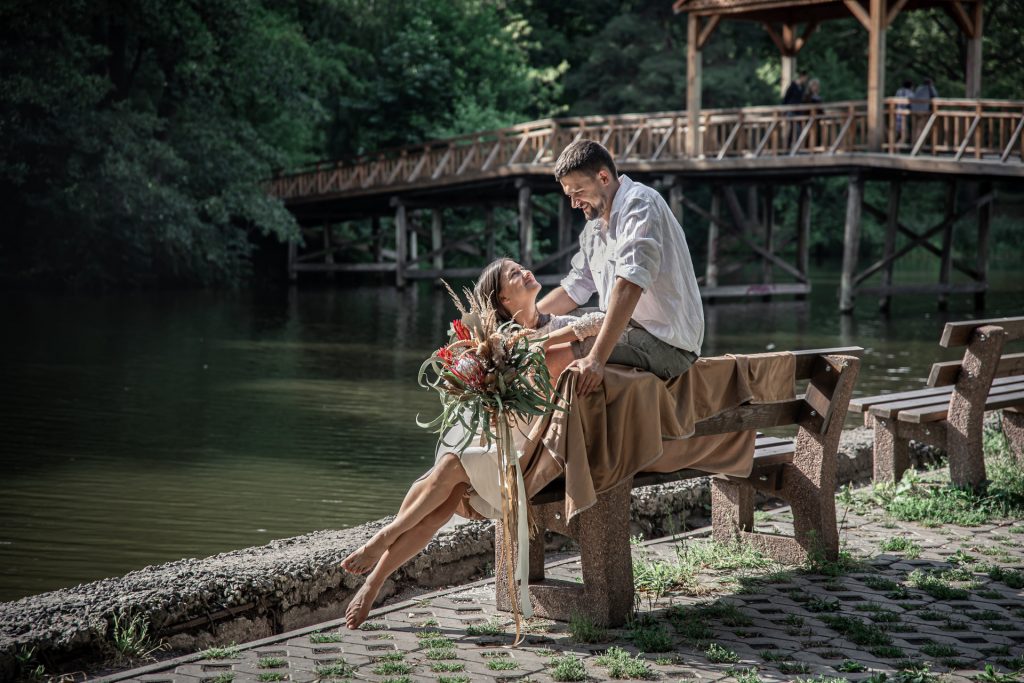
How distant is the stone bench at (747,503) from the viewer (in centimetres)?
444

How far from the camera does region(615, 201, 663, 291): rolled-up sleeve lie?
14.4 ft

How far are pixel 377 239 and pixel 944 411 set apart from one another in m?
32.7

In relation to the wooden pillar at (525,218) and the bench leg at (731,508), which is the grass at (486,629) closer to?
the bench leg at (731,508)

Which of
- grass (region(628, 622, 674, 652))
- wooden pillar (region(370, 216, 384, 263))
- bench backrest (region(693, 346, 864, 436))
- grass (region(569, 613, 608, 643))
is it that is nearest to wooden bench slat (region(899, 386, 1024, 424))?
bench backrest (region(693, 346, 864, 436))

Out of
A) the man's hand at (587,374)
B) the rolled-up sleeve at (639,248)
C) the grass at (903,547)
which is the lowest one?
the grass at (903,547)

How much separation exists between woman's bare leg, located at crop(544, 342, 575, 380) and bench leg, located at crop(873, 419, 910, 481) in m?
2.60

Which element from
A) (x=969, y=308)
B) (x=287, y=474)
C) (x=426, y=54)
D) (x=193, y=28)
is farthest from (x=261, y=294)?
(x=287, y=474)

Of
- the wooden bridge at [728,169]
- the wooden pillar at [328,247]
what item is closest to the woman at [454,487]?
the wooden bridge at [728,169]

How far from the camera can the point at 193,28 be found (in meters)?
27.5

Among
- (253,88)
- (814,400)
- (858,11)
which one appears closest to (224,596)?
(814,400)

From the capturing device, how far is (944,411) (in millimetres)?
6422

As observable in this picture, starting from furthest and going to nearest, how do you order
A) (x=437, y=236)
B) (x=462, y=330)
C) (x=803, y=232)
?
(x=437, y=236) < (x=803, y=232) < (x=462, y=330)

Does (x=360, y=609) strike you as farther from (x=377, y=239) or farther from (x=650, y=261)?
(x=377, y=239)

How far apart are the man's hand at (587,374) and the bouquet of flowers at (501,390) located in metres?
0.10
